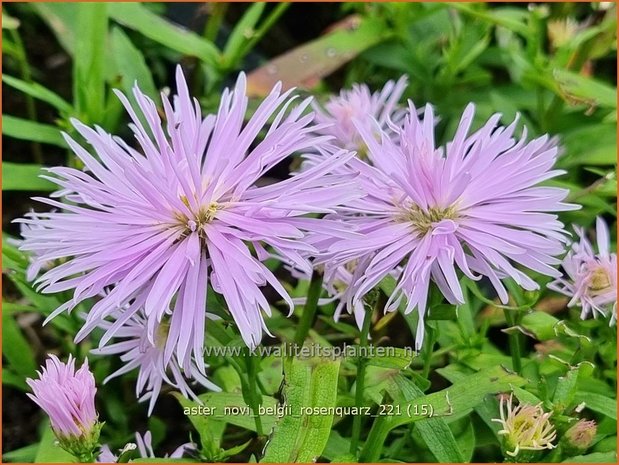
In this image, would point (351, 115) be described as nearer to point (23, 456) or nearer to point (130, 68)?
point (130, 68)

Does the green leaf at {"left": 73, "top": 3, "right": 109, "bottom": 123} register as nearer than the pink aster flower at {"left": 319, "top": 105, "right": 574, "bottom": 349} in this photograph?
No

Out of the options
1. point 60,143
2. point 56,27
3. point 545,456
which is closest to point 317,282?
point 545,456

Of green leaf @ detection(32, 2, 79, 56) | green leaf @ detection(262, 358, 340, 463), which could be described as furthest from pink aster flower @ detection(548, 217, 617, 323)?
green leaf @ detection(32, 2, 79, 56)

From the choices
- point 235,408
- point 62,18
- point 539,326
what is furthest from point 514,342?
point 62,18

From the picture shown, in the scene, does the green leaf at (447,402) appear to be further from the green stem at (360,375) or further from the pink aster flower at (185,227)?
the pink aster flower at (185,227)

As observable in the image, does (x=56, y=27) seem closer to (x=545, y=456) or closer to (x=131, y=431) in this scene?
(x=131, y=431)

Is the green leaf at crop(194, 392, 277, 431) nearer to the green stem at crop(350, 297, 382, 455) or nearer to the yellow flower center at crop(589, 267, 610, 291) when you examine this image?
the green stem at crop(350, 297, 382, 455)
